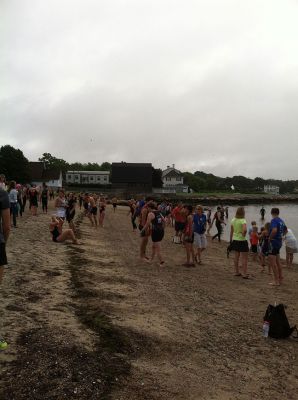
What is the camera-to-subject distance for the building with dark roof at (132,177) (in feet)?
332

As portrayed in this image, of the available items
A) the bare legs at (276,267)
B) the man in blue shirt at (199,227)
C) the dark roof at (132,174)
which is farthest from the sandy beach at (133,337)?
the dark roof at (132,174)

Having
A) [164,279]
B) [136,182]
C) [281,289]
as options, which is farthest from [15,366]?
[136,182]

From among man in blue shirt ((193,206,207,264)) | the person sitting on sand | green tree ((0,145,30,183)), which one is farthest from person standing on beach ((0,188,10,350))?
green tree ((0,145,30,183))

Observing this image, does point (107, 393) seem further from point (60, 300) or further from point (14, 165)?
point (14, 165)

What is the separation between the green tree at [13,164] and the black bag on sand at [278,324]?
68.3 m

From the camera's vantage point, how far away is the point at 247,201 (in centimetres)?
12075

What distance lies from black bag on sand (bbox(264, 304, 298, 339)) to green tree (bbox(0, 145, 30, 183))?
6831 cm

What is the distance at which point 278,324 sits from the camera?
21.3 feet

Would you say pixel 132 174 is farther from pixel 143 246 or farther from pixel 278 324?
pixel 278 324

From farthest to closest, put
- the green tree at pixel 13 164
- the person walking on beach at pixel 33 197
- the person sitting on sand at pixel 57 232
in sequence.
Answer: the green tree at pixel 13 164, the person walking on beach at pixel 33 197, the person sitting on sand at pixel 57 232

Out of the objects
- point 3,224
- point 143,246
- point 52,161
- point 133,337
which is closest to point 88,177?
point 52,161

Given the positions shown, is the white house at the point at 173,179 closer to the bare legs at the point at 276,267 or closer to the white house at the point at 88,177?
the white house at the point at 88,177

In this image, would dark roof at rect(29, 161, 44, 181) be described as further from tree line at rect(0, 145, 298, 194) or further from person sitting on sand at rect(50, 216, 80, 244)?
person sitting on sand at rect(50, 216, 80, 244)

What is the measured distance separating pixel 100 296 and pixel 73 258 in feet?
12.3
